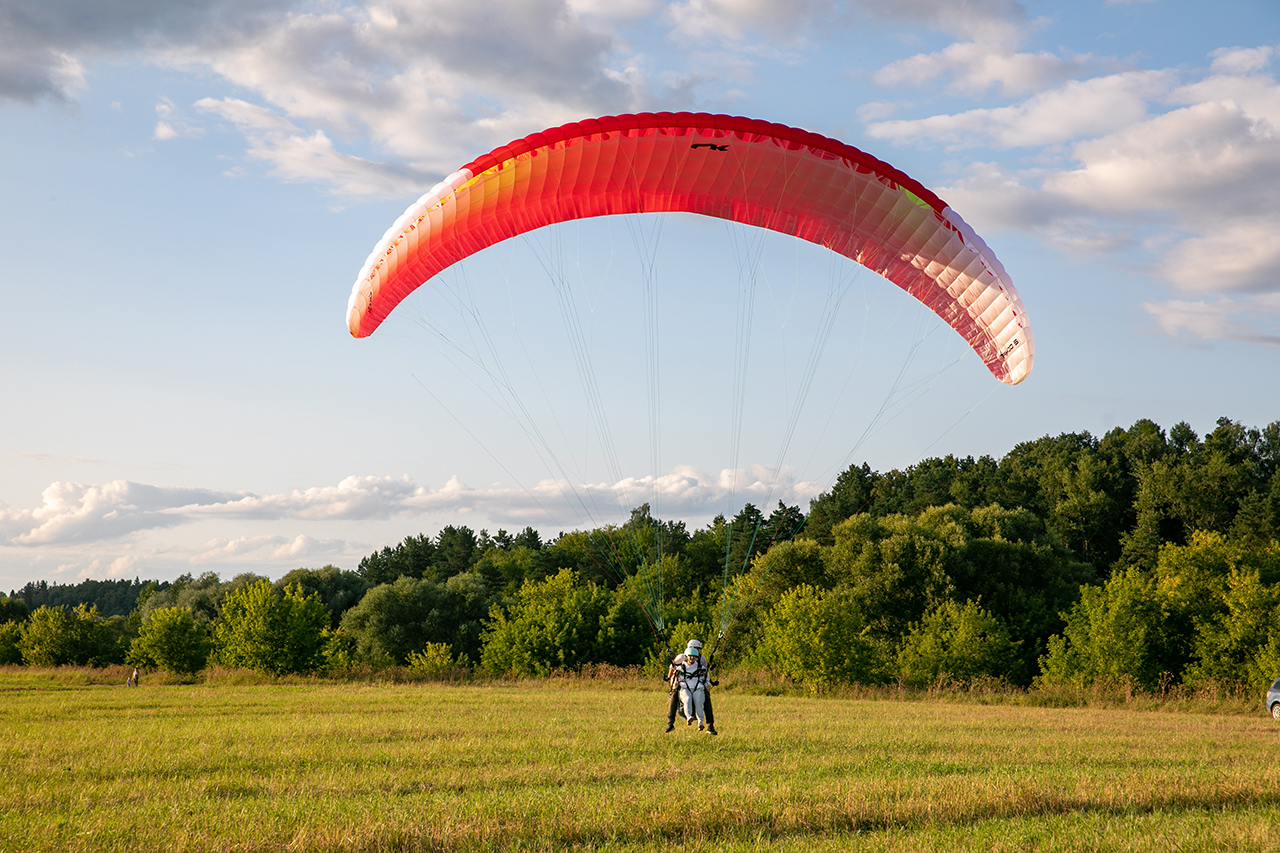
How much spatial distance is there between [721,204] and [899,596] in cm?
3279

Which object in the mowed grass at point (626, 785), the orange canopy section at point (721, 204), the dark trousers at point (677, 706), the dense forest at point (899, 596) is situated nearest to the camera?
the mowed grass at point (626, 785)

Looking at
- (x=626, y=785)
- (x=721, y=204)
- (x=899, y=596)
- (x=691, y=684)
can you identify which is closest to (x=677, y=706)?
(x=691, y=684)

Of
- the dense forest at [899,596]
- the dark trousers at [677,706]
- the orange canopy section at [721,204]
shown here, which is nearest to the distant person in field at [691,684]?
the dark trousers at [677,706]

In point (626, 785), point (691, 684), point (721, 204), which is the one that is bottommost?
point (626, 785)

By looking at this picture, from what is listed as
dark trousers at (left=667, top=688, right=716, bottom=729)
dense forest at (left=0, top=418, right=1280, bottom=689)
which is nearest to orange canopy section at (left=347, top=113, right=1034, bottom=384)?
dense forest at (left=0, top=418, right=1280, bottom=689)

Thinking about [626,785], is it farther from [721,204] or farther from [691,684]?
[721,204]

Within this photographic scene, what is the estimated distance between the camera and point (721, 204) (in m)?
15.8

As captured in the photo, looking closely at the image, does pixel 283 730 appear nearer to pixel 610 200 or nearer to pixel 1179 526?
pixel 610 200

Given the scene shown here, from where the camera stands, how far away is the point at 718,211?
52.3 feet

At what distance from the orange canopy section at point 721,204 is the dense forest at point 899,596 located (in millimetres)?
6125

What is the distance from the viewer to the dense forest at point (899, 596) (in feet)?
109

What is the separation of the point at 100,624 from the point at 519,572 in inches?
1316

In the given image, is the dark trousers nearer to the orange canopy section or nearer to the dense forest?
the dense forest

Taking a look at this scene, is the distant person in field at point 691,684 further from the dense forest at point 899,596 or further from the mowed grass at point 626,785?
the dense forest at point 899,596
